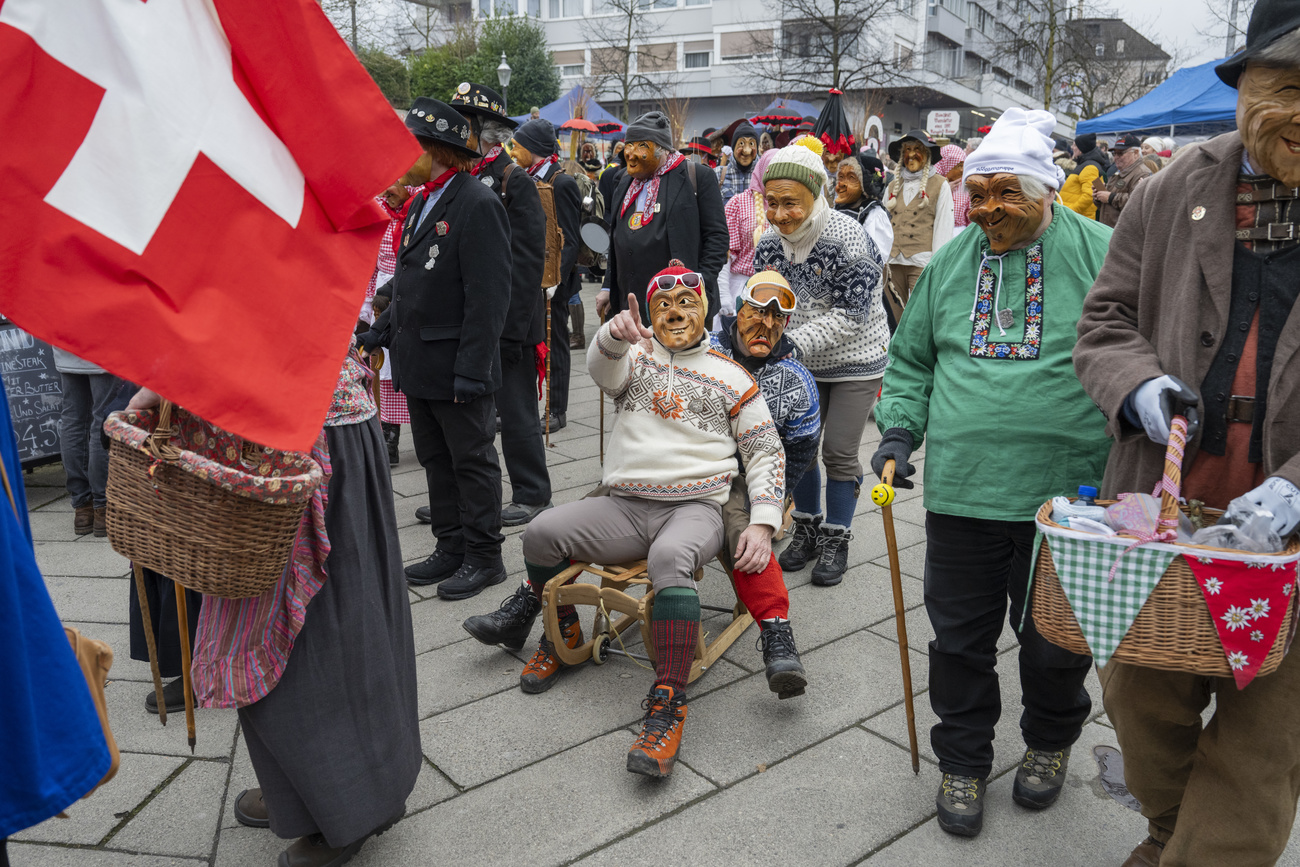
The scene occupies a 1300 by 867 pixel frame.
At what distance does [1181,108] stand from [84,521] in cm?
1765

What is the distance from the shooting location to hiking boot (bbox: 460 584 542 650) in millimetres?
3486

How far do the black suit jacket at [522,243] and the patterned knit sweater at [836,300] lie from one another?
121 centimetres

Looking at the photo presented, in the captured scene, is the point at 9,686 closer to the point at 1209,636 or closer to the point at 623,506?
the point at 1209,636

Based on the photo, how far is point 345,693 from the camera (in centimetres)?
237

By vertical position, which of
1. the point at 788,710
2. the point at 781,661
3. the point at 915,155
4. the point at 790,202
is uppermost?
the point at 915,155

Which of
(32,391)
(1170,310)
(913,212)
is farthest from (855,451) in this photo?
(32,391)

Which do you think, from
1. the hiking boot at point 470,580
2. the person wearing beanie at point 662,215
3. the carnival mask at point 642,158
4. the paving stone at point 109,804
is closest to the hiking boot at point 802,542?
the hiking boot at point 470,580

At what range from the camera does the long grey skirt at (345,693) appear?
90.7 inches

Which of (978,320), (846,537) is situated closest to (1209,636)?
(978,320)

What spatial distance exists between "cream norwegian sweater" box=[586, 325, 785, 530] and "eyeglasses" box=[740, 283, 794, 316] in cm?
42

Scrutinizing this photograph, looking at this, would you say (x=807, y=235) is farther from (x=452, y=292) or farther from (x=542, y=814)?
(x=542, y=814)

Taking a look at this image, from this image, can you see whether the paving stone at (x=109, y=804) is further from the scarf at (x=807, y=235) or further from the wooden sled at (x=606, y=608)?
the scarf at (x=807, y=235)

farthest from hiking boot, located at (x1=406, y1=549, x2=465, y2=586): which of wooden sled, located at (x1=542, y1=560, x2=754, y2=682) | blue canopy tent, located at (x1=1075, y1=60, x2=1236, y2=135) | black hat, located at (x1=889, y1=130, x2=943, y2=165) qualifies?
blue canopy tent, located at (x1=1075, y1=60, x2=1236, y2=135)

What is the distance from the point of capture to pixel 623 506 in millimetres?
3438
